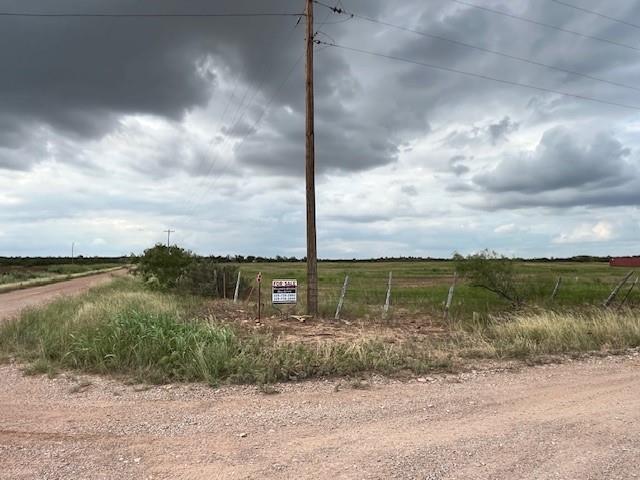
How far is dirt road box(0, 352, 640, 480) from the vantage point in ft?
14.4

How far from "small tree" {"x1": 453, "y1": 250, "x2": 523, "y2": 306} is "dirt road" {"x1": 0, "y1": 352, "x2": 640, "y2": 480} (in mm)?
10248

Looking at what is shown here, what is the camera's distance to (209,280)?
2527cm

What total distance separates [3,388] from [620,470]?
748 centimetres

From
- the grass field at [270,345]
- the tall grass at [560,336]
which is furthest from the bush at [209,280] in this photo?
the tall grass at [560,336]

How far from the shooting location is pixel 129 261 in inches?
1150

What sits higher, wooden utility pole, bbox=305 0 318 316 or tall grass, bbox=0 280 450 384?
wooden utility pole, bbox=305 0 318 316

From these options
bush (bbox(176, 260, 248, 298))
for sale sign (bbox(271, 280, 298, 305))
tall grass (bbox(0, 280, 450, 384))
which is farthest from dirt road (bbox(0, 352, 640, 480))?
bush (bbox(176, 260, 248, 298))

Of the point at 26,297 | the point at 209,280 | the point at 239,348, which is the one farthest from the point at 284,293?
the point at 26,297

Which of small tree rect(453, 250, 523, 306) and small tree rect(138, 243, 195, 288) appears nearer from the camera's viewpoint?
small tree rect(453, 250, 523, 306)

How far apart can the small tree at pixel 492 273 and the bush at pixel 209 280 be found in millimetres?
11036

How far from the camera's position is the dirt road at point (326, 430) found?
4375 millimetres

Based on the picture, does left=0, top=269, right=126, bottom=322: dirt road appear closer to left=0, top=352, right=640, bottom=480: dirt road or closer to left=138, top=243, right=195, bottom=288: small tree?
left=138, top=243, right=195, bottom=288: small tree

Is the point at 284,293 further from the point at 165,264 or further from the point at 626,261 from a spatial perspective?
the point at 626,261

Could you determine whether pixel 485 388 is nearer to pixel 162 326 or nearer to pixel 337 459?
pixel 337 459
